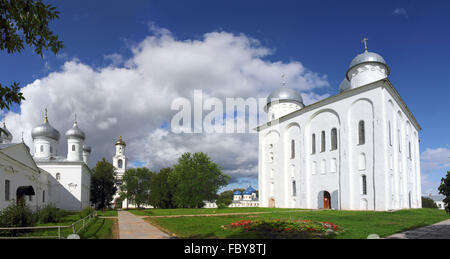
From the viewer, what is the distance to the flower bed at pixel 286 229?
405 inches

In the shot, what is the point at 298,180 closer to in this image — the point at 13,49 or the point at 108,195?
the point at 108,195

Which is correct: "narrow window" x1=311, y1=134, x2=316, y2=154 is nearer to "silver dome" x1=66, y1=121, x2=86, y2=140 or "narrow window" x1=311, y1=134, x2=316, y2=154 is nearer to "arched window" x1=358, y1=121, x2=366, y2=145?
"arched window" x1=358, y1=121, x2=366, y2=145

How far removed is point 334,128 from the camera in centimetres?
3216

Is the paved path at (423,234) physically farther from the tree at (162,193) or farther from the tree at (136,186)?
the tree at (136,186)

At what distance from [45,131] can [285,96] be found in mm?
29827

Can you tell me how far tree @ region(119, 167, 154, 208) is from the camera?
169 ft

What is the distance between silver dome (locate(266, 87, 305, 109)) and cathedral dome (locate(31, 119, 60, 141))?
27184 millimetres

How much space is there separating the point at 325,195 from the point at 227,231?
23009mm

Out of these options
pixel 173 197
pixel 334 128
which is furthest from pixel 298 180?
pixel 173 197

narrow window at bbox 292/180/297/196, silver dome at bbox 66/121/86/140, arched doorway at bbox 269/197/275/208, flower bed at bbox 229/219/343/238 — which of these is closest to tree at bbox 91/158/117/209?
silver dome at bbox 66/121/86/140

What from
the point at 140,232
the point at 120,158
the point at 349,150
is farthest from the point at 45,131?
the point at 349,150

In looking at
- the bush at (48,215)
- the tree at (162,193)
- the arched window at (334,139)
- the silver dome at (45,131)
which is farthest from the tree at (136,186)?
the bush at (48,215)

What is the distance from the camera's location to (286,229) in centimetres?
1088

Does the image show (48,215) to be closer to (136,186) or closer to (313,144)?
(313,144)
